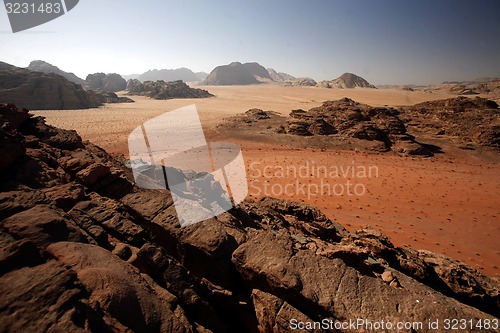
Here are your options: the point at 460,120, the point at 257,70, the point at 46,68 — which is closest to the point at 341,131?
the point at 460,120

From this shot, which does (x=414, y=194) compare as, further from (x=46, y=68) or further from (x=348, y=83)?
(x=46, y=68)

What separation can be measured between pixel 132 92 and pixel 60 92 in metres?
36.4

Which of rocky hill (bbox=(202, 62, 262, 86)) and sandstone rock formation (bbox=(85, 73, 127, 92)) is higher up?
rocky hill (bbox=(202, 62, 262, 86))

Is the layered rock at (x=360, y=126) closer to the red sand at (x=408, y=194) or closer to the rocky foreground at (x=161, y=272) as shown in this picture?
the red sand at (x=408, y=194)

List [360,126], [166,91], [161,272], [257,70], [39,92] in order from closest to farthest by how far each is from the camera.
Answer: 1. [161,272]
2. [360,126]
3. [39,92]
4. [166,91]
5. [257,70]

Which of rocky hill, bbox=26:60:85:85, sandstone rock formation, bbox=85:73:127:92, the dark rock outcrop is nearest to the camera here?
the dark rock outcrop

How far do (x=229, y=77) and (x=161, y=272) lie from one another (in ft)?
497

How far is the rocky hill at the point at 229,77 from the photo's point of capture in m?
142

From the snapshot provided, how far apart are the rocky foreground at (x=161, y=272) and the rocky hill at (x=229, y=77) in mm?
144152

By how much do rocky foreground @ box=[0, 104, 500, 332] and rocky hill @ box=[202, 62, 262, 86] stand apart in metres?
144

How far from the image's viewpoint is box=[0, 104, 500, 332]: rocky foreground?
263cm

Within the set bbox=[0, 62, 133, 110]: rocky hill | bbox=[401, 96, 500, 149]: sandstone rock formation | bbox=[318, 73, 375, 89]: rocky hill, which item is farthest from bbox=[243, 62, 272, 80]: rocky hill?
bbox=[401, 96, 500, 149]: sandstone rock formation

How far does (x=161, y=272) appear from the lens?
3787 mm

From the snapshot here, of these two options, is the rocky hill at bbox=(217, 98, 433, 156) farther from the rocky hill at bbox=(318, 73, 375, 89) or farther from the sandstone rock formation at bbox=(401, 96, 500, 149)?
the rocky hill at bbox=(318, 73, 375, 89)
